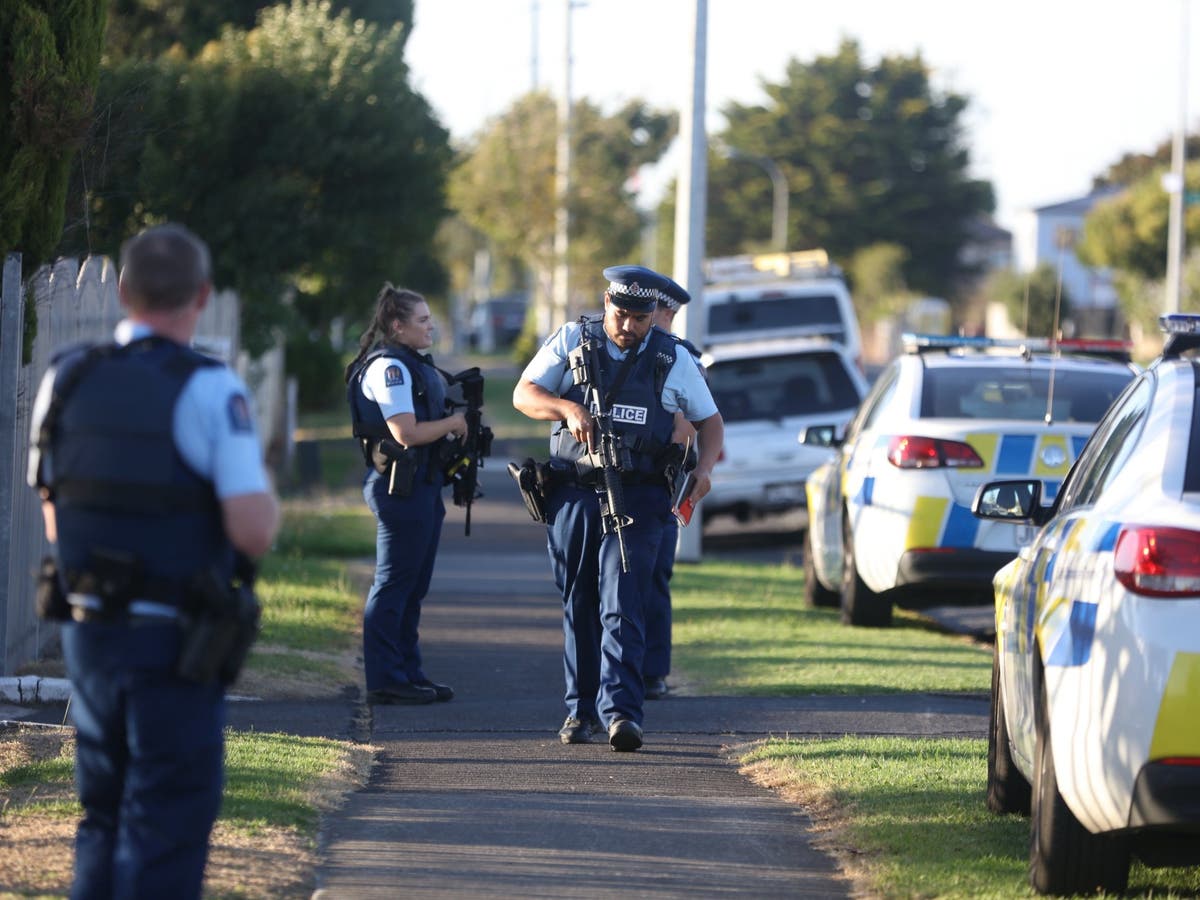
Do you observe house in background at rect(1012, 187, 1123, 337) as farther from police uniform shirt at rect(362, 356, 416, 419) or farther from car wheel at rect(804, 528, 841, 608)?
police uniform shirt at rect(362, 356, 416, 419)

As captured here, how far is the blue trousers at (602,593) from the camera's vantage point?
7.24 meters

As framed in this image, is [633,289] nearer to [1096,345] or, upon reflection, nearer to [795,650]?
[795,650]

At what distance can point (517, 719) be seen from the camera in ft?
26.6

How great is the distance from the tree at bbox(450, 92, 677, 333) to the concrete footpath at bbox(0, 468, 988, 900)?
26.7 metres

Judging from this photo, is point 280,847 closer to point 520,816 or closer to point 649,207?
point 520,816

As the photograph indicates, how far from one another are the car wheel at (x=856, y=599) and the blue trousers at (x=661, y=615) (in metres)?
2.53

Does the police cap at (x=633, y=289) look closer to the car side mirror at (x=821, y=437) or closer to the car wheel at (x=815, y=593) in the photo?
the car side mirror at (x=821, y=437)

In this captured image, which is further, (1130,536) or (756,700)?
(756,700)

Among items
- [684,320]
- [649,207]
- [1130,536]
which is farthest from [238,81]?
[649,207]

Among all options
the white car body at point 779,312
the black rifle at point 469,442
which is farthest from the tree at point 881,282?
the black rifle at point 469,442

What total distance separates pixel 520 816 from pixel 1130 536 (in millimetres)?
2321

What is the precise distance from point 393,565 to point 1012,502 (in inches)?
120

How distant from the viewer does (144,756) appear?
4047 millimetres

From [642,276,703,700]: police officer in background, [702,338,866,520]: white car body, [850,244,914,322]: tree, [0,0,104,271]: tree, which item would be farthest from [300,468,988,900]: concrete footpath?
[850,244,914,322]: tree
